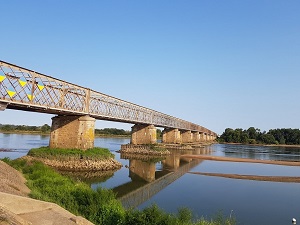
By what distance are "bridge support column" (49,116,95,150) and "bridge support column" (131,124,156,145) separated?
33.0m

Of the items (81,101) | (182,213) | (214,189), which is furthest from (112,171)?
(182,213)

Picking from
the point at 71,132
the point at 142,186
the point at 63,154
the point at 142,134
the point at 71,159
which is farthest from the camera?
the point at 142,134

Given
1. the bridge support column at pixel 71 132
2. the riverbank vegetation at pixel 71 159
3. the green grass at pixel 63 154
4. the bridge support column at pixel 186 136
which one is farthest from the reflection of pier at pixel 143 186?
the bridge support column at pixel 186 136

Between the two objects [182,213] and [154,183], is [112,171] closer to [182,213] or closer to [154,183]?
[154,183]

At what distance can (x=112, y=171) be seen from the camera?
39562 mm

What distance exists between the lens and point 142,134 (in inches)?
3027

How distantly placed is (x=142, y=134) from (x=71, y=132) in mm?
36333

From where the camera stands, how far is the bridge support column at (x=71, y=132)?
136 ft

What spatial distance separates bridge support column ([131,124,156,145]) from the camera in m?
75.3

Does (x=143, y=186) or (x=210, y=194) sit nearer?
(x=210, y=194)

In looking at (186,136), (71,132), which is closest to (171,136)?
(186,136)

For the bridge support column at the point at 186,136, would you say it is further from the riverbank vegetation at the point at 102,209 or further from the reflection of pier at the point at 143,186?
the riverbank vegetation at the point at 102,209

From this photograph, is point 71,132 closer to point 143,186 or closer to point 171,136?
point 143,186

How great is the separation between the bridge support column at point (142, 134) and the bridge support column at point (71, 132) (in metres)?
33.0
